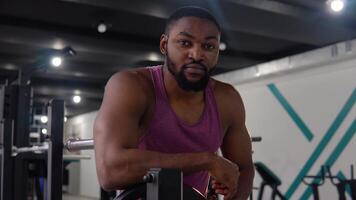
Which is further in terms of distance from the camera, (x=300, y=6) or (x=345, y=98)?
(x=345, y=98)

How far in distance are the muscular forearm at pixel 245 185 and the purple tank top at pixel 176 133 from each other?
12 centimetres

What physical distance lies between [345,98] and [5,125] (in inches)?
159

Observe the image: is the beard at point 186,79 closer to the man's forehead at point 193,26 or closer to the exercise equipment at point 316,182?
the man's forehead at point 193,26

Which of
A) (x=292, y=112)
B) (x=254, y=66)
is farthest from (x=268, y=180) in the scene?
(x=254, y=66)

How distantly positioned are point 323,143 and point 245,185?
459cm


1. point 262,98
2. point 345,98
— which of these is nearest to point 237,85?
point 262,98

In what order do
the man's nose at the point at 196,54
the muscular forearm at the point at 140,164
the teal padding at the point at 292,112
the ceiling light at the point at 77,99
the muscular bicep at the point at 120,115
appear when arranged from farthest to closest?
the ceiling light at the point at 77,99, the teal padding at the point at 292,112, the man's nose at the point at 196,54, the muscular bicep at the point at 120,115, the muscular forearm at the point at 140,164

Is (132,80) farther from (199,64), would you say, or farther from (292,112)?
(292,112)

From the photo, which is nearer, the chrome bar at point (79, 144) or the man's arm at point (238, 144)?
the man's arm at point (238, 144)

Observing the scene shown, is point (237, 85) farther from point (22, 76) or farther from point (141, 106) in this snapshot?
point (141, 106)

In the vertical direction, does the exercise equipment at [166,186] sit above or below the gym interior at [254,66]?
below

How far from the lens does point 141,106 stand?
124 cm

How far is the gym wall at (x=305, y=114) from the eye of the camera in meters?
5.42

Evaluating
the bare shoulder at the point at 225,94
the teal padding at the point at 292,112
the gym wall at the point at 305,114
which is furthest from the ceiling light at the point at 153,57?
the bare shoulder at the point at 225,94
